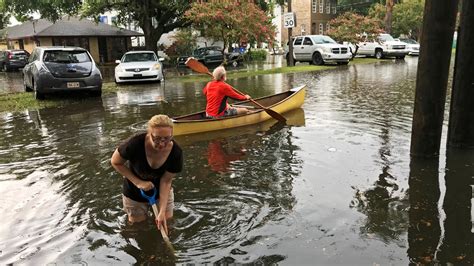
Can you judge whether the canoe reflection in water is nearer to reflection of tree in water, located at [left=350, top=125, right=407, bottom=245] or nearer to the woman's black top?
reflection of tree in water, located at [left=350, top=125, right=407, bottom=245]

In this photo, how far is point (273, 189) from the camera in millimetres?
5848

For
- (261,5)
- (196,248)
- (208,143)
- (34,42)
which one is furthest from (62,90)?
(34,42)

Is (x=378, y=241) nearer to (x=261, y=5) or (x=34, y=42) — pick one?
(x=261, y=5)

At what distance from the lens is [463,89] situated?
6836 millimetres

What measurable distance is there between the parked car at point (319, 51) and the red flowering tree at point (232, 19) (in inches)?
178

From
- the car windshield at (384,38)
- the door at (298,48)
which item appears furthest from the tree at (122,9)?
the car windshield at (384,38)

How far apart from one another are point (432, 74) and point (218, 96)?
4.08m

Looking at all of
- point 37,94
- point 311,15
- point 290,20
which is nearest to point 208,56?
point 290,20

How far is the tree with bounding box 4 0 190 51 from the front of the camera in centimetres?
2838

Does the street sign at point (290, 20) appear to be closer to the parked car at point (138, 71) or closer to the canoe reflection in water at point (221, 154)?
the parked car at point (138, 71)

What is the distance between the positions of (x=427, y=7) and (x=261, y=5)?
24238 millimetres

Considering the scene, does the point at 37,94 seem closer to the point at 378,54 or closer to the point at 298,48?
the point at 298,48

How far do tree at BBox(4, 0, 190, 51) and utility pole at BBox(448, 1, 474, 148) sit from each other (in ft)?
72.1

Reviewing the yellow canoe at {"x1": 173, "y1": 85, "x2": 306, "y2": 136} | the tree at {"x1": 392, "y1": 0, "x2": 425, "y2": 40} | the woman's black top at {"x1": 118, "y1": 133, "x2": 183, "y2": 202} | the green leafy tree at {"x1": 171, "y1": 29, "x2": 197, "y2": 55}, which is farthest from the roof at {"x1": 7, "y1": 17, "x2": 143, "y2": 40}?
the woman's black top at {"x1": 118, "y1": 133, "x2": 183, "y2": 202}
